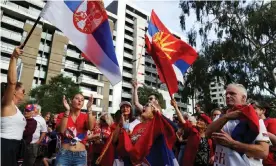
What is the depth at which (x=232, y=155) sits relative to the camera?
9.80 ft

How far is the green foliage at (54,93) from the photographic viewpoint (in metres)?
31.4

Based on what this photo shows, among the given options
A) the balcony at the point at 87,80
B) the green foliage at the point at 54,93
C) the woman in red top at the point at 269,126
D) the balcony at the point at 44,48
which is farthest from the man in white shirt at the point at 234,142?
the balcony at the point at 87,80

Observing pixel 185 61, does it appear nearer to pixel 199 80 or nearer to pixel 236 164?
pixel 236 164

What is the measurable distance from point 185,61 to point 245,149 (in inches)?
197

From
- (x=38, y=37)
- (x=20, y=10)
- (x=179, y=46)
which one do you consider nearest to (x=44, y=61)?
(x=38, y=37)

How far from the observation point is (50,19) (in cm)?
397

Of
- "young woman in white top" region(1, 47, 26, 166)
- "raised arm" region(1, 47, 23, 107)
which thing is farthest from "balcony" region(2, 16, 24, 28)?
"raised arm" region(1, 47, 23, 107)

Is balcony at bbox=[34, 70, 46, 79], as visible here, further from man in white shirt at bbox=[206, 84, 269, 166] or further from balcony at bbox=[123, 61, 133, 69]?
man in white shirt at bbox=[206, 84, 269, 166]

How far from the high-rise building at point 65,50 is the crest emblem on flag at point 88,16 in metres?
27.5

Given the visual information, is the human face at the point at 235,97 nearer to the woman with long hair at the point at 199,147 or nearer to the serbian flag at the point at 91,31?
the serbian flag at the point at 91,31

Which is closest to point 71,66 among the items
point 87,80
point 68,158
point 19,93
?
point 87,80

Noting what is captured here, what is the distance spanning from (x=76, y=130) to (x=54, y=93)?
94.9 feet

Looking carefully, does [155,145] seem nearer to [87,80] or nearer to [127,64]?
[87,80]

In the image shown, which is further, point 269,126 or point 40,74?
point 40,74
